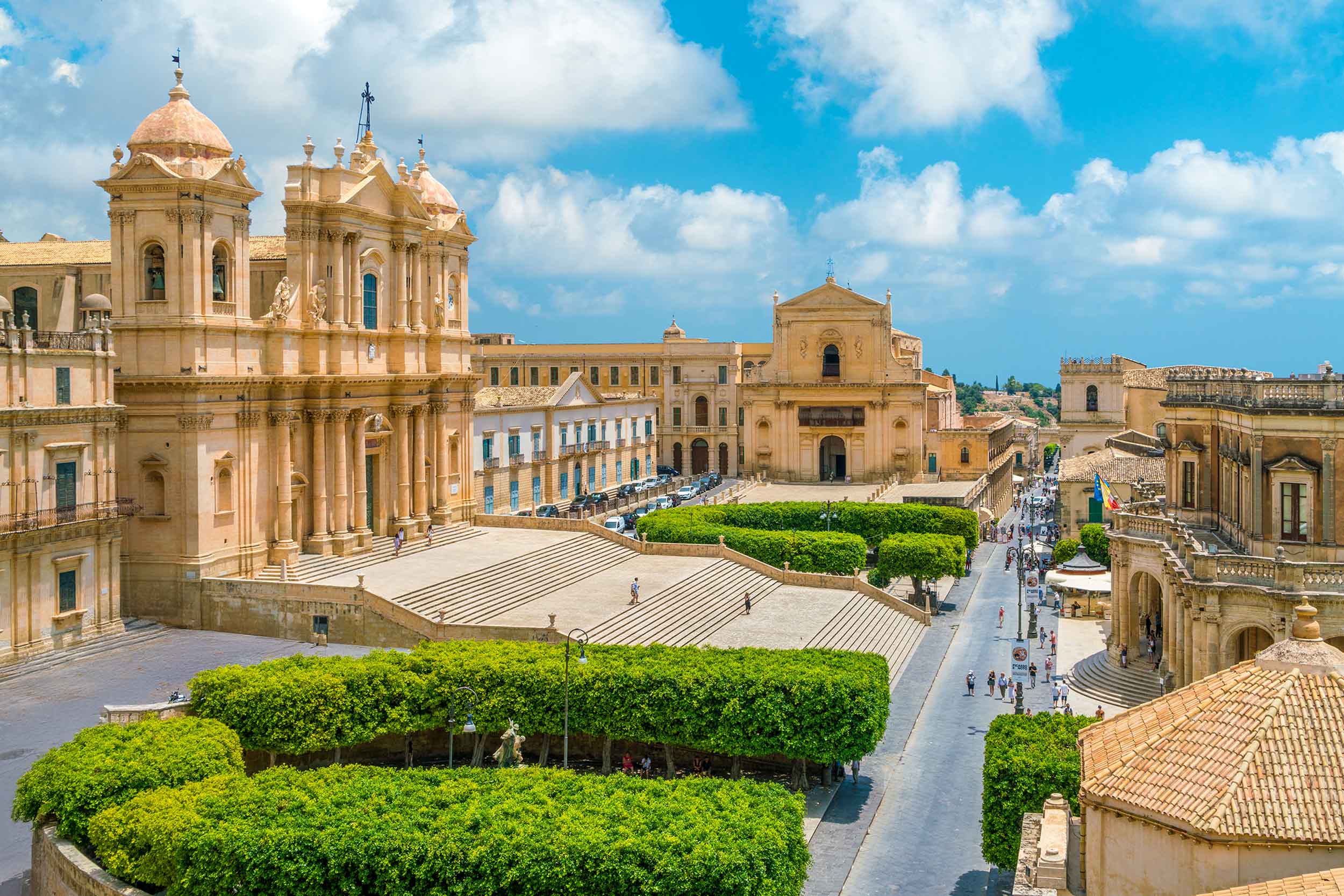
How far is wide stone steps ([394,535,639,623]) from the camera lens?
4166 centimetres

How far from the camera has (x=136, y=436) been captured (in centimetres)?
4181

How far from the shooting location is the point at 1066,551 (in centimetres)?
6391

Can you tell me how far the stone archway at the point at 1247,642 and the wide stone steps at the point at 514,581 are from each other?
22422mm

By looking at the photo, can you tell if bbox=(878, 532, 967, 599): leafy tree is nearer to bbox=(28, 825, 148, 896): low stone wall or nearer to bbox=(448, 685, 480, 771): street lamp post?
bbox=(448, 685, 480, 771): street lamp post

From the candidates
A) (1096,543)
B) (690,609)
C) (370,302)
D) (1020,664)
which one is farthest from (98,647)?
(1096,543)

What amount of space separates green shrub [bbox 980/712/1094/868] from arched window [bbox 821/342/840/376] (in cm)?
5918

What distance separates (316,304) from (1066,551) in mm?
38690

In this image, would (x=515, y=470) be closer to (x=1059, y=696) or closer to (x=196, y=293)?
(x=196, y=293)

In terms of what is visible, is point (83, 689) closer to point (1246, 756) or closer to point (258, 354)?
point (258, 354)

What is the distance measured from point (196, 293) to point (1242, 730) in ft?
116

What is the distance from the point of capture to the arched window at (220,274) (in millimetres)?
43031

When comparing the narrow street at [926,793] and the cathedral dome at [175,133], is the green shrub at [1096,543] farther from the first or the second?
the cathedral dome at [175,133]

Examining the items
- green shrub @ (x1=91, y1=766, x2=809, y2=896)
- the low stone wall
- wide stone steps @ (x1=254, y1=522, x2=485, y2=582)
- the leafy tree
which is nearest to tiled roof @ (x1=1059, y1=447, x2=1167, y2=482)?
the leafy tree

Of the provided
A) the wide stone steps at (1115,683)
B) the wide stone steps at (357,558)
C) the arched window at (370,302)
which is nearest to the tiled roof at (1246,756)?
the wide stone steps at (1115,683)
